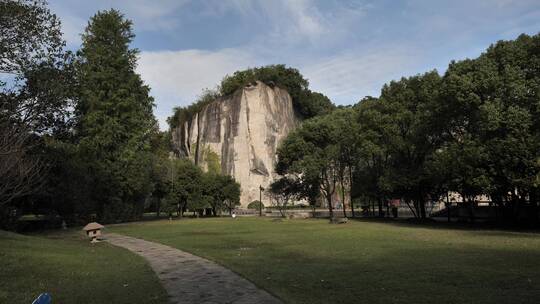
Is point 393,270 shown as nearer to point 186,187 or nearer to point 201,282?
point 201,282

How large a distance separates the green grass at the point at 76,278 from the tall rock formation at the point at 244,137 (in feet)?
194

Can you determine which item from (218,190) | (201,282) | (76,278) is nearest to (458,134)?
(201,282)

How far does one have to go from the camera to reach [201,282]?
31.7ft

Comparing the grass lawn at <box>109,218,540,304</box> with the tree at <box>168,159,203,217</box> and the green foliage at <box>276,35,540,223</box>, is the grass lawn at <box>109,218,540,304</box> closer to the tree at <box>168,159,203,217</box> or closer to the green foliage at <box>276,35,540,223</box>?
the green foliage at <box>276,35,540,223</box>

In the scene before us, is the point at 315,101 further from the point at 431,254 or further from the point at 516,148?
the point at 431,254

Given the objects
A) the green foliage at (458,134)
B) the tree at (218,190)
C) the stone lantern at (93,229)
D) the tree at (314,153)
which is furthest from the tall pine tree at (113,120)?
the stone lantern at (93,229)

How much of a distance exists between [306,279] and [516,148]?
16039 mm

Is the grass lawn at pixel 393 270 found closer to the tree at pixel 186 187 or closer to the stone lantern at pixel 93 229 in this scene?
the stone lantern at pixel 93 229

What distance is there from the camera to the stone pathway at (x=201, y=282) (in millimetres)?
8000

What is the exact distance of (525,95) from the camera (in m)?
22.5

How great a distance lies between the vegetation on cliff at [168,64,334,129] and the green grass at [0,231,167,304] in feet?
208

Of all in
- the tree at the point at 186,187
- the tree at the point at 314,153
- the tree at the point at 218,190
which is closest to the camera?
the tree at the point at 314,153

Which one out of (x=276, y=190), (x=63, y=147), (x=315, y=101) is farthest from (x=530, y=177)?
(x=315, y=101)

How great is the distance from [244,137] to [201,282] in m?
64.7
